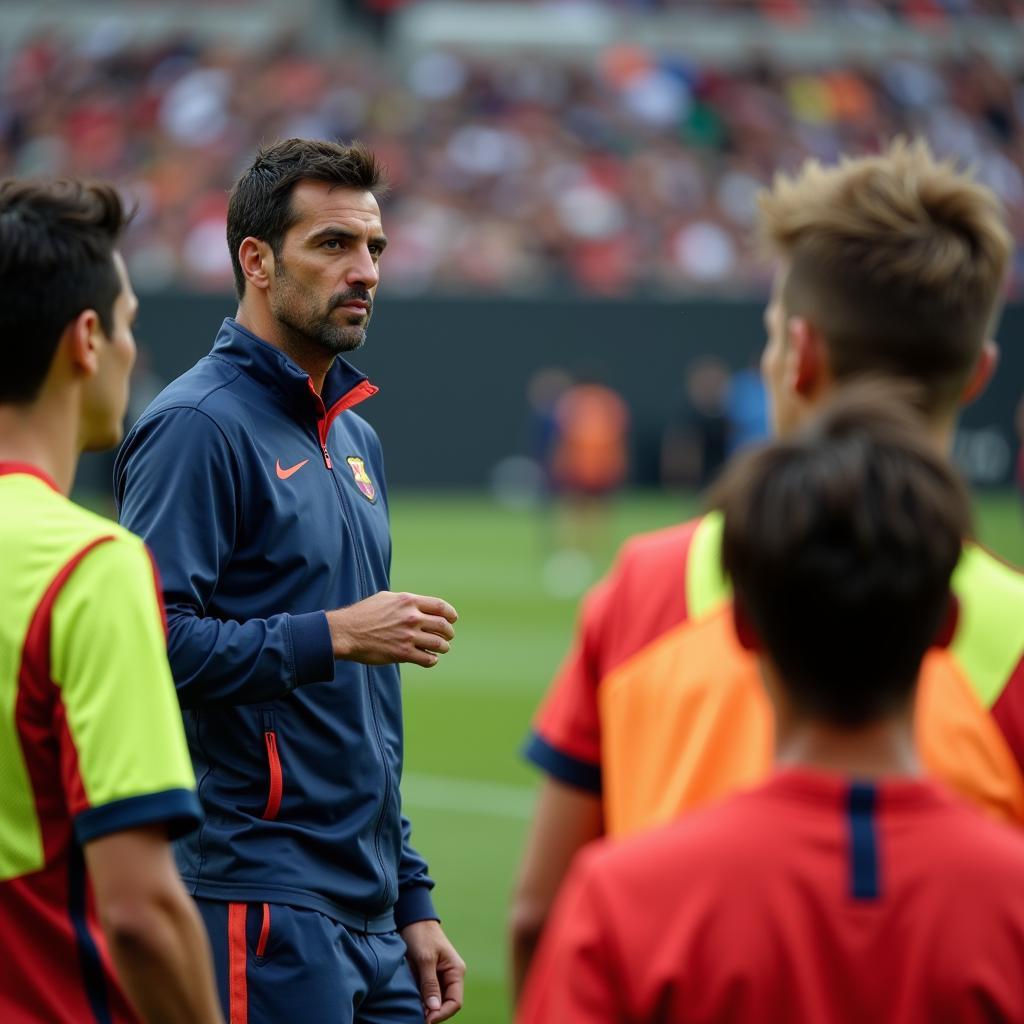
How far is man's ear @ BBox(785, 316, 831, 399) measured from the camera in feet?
7.68

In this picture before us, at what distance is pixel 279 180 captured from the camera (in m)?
3.84

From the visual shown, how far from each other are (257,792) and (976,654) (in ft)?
5.27

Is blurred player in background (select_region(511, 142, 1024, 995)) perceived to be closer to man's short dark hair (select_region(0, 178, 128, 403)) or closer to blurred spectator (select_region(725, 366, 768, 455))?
man's short dark hair (select_region(0, 178, 128, 403))

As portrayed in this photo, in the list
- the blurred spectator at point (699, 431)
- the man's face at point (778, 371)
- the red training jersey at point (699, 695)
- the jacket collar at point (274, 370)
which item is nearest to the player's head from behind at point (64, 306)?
the red training jersey at point (699, 695)

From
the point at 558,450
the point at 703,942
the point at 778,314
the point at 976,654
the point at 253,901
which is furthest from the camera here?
the point at 558,450

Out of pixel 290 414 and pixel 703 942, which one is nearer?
pixel 703 942

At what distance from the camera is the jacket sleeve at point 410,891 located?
380 centimetres

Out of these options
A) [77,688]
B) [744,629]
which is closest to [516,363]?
[77,688]

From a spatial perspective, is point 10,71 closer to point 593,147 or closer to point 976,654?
point 593,147

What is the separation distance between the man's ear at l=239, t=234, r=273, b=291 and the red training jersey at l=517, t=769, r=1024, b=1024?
86.4 inches

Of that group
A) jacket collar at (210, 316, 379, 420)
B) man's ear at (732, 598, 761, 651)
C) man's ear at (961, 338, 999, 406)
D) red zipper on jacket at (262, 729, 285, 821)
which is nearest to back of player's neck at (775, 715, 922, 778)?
man's ear at (732, 598, 761, 651)

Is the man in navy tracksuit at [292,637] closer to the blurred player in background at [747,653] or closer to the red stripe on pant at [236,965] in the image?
the red stripe on pant at [236,965]

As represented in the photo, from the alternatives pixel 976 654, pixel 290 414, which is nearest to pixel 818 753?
pixel 976 654

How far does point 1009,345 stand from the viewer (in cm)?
2903
